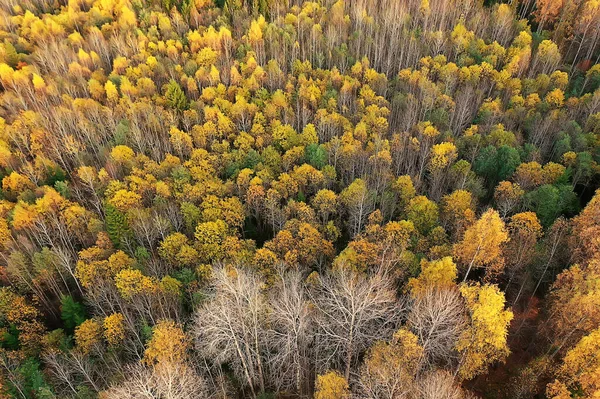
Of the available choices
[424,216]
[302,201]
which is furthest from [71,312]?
[424,216]

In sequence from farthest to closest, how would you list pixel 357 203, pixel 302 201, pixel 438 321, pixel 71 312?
1. pixel 302 201
2. pixel 357 203
3. pixel 71 312
4. pixel 438 321

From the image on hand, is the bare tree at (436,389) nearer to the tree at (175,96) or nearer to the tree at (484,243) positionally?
the tree at (484,243)

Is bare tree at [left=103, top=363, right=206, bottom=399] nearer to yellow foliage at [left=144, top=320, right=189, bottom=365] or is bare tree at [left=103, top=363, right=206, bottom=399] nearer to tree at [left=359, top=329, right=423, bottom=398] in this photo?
yellow foliage at [left=144, top=320, right=189, bottom=365]

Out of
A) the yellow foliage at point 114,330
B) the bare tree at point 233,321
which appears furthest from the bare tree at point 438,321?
the yellow foliage at point 114,330

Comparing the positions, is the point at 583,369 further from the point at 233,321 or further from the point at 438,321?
the point at 233,321

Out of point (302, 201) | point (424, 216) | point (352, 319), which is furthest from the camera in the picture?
point (302, 201)

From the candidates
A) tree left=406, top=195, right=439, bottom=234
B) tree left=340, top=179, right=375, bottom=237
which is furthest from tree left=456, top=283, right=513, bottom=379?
tree left=340, top=179, right=375, bottom=237
